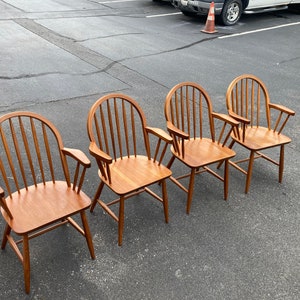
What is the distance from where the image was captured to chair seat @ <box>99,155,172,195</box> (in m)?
2.70

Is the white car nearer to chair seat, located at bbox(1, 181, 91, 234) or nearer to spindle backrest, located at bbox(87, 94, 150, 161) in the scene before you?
spindle backrest, located at bbox(87, 94, 150, 161)

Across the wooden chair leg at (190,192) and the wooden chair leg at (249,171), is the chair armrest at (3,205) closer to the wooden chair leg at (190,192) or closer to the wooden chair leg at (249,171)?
the wooden chair leg at (190,192)

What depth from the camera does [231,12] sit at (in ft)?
32.8

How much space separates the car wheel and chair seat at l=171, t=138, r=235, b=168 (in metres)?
7.50

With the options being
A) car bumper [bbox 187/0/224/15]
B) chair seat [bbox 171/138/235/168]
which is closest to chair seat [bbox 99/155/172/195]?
chair seat [bbox 171/138/235/168]

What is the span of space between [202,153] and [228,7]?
788 centimetres

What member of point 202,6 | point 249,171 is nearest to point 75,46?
point 202,6

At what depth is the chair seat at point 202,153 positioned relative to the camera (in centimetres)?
311

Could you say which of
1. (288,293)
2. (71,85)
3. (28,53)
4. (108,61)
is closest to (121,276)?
(288,293)

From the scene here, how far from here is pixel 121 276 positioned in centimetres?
258

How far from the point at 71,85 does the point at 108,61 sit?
56.9 inches

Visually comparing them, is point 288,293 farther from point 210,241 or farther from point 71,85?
point 71,85

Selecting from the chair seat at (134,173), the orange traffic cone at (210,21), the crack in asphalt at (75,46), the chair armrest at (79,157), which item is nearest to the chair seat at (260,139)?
the chair seat at (134,173)

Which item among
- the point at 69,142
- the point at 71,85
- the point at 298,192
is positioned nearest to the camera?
the point at 298,192
